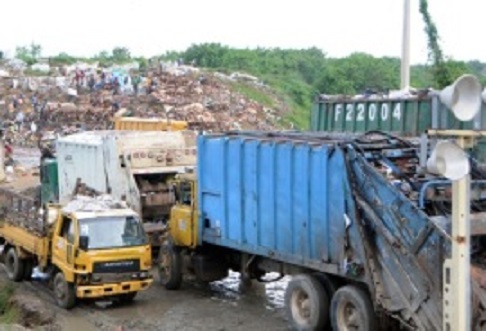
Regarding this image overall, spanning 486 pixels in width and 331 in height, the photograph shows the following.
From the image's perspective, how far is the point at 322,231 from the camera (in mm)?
11094

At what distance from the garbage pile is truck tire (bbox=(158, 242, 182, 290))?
2287 centimetres

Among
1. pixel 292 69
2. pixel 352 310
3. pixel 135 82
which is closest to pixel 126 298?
pixel 352 310

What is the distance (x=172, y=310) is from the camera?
13391 millimetres

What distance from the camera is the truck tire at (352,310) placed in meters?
10.3

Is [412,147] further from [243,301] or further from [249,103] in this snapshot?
[249,103]

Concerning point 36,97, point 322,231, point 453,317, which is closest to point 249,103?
point 36,97

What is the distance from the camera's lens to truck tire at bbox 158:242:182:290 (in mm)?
14633

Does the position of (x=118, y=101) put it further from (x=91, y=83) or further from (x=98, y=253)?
(x=98, y=253)

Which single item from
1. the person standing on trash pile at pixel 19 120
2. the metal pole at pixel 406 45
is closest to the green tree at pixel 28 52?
the person standing on trash pile at pixel 19 120

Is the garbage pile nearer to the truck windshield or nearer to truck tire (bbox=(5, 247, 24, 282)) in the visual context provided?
truck tire (bbox=(5, 247, 24, 282))

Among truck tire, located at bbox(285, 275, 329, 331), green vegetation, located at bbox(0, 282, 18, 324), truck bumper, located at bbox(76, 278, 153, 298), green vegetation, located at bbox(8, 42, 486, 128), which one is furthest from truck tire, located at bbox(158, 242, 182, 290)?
green vegetation, located at bbox(8, 42, 486, 128)

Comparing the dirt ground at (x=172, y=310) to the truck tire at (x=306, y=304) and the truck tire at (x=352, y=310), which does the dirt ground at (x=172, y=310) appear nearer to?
the truck tire at (x=306, y=304)

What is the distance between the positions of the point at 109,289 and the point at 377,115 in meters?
7.12

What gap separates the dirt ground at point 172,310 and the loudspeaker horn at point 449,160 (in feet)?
19.9
